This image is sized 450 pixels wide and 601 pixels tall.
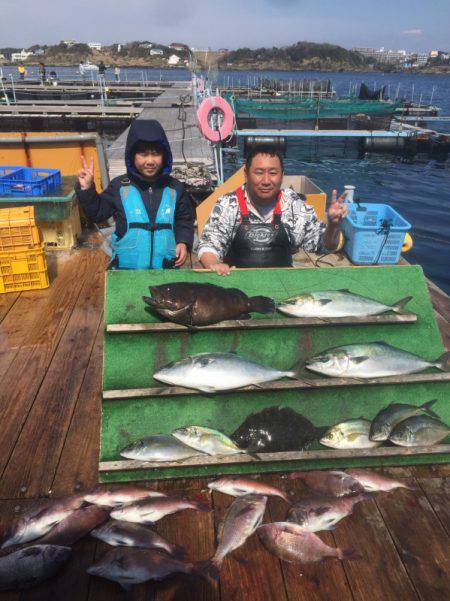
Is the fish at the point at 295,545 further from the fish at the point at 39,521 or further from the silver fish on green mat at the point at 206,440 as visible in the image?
the fish at the point at 39,521

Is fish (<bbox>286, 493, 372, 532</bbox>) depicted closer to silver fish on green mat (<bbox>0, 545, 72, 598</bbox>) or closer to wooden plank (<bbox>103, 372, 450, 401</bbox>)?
wooden plank (<bbox>103, 372, 450, 401</bbox>)

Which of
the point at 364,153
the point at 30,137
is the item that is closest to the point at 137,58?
the point at 364,153


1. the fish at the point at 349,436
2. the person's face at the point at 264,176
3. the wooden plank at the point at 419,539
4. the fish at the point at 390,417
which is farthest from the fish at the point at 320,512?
the person's face at the point at 264,176

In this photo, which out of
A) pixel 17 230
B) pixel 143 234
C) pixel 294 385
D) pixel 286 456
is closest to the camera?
pixel 286 456

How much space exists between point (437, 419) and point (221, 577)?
2.07m

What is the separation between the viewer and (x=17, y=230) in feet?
17.7

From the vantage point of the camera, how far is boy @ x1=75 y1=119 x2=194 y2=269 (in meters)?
3.71

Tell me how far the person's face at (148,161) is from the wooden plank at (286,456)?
2755mm

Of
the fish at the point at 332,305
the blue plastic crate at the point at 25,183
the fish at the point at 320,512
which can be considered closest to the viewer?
the fish at the point at 320,512

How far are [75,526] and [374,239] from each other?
5804 millimetres

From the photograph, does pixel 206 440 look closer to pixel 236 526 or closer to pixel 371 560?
pixel 236 526

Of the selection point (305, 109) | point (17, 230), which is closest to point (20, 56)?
point (305, 109)

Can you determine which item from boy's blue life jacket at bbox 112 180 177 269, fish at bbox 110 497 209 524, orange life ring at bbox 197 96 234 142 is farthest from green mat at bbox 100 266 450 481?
orange life ring at bbox 197 96 234 142

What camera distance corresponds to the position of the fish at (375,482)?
2.84m
